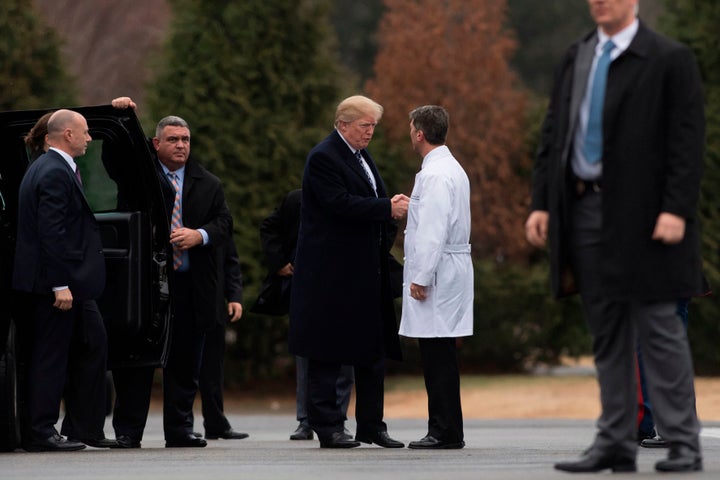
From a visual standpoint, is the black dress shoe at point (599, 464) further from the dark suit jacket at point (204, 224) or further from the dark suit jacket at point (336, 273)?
the dark suit jacket at point (204, 224)

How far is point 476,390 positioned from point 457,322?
9810mm

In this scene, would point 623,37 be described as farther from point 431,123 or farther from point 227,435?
point 227,435

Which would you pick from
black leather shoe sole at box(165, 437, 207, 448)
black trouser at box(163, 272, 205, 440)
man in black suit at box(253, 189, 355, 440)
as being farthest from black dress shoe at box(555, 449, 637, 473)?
man in black suit at box(253, 189, 355, 440)

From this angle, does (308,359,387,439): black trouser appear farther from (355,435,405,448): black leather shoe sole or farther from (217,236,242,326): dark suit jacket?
(217,236,242,326): dark suit jacket

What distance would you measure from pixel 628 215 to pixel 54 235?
3.49 meters

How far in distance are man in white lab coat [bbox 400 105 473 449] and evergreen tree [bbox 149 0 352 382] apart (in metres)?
9.53

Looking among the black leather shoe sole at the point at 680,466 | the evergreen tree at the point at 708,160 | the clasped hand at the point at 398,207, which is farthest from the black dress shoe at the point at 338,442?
the evergreen tree at the point at 708,160

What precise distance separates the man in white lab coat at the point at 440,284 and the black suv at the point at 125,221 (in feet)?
5.15

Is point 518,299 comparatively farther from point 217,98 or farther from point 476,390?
point 217,98

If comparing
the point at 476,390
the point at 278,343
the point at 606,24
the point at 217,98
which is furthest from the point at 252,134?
the point at 606,24

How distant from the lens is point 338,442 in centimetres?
925

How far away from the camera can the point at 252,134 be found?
19172mm

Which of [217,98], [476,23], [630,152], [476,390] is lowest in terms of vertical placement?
[476,390]

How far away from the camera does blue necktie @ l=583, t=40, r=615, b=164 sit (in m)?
6.63
